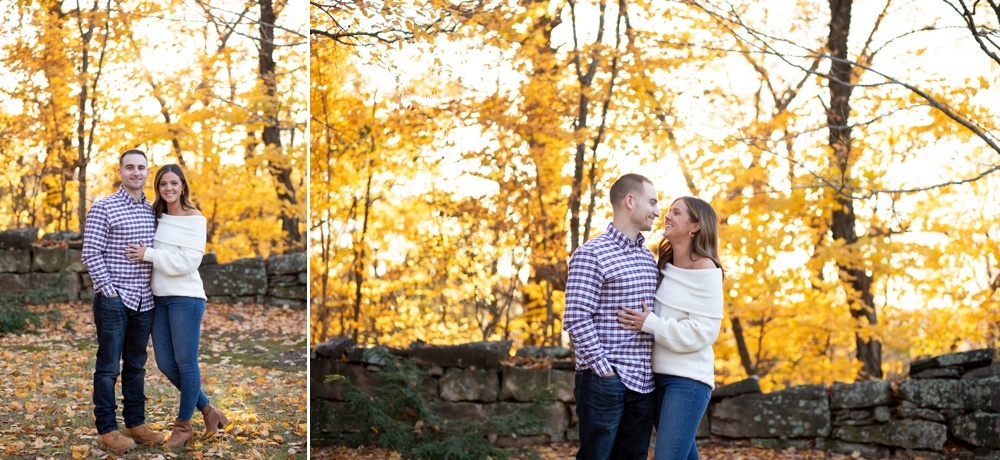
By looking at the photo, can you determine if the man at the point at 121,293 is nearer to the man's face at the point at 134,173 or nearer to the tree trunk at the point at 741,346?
the man's face at the point at 134,173

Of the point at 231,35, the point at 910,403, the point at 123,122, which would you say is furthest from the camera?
the point at 910,403

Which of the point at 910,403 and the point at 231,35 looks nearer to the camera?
the point at 231,35

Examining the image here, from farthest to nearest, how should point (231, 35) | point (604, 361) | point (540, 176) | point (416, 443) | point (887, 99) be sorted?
point (540, 176), point (887, 99), point (416, 443), point (231, 35), point (604, 361)

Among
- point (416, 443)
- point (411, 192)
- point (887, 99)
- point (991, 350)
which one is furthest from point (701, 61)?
point (416, 443)

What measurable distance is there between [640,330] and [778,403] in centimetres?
309

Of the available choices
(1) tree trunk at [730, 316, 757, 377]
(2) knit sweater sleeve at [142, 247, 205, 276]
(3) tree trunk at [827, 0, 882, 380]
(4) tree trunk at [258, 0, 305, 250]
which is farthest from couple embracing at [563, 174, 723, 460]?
(1) tree trunk at [730, 316, 757, 377]

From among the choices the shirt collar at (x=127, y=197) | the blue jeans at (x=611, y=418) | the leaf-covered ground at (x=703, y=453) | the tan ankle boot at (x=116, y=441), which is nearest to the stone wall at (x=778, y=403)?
the leaf-covered ground at (x=703, y=453)

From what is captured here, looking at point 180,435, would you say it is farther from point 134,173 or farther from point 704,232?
point 704,232

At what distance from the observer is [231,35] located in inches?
140

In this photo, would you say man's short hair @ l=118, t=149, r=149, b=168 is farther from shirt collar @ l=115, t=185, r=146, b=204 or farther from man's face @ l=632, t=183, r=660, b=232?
man's face @ l=632, t=183, r=660, b=232

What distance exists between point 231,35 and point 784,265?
419cm

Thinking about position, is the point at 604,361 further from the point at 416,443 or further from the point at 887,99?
the point at 887,99

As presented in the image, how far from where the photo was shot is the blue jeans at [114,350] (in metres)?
3.08

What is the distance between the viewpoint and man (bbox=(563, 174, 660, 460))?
2.55 m
